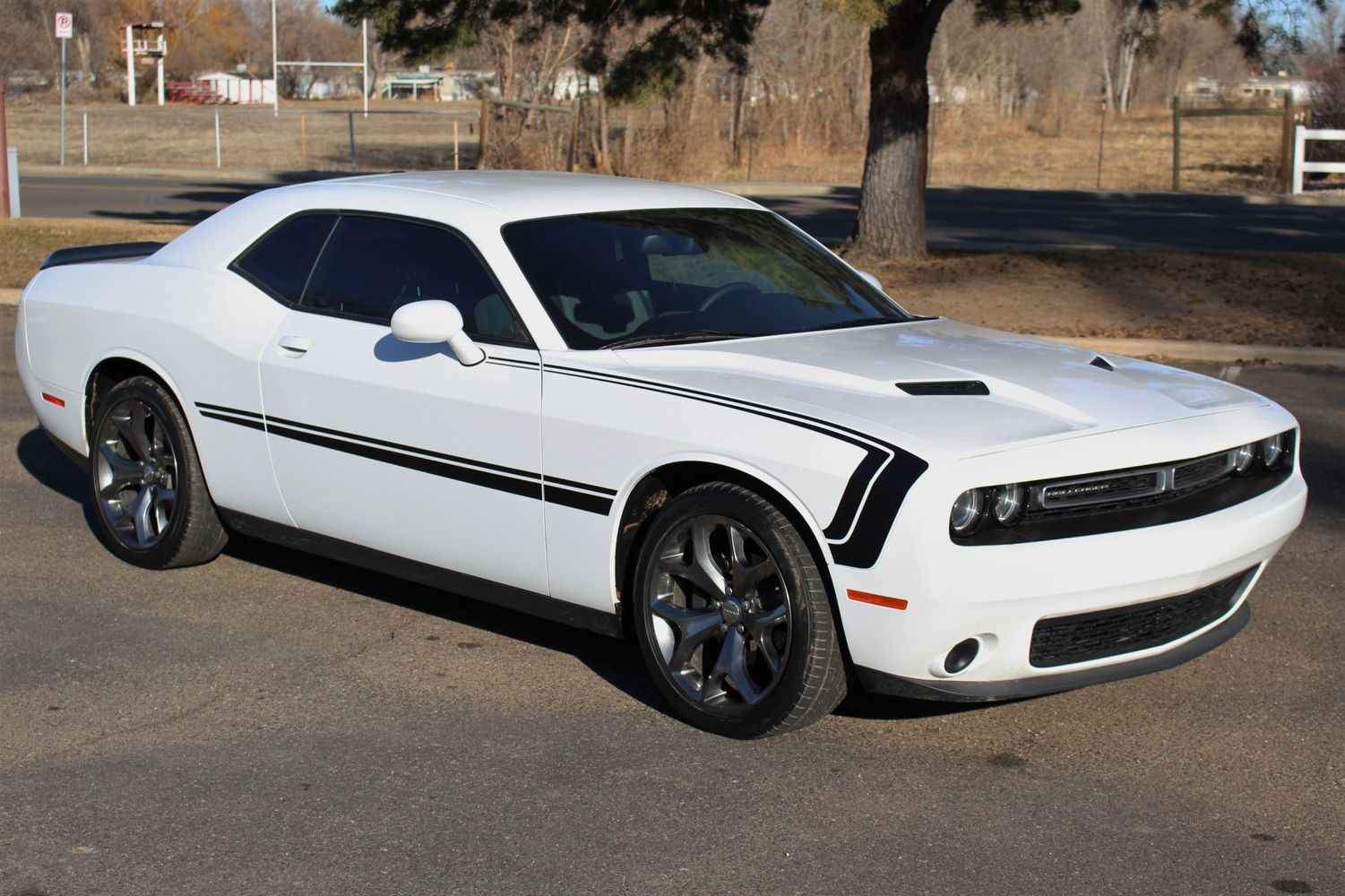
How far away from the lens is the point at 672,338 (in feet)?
16.7

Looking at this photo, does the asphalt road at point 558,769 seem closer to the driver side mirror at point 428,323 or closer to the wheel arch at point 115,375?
the wheel arch at point 115,375

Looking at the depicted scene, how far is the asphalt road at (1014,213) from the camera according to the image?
66.2ft

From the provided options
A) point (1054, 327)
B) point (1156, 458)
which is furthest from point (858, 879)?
point (1054, 327)

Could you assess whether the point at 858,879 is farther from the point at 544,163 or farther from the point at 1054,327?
the point at 544,163

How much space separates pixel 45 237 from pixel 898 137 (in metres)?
9.78

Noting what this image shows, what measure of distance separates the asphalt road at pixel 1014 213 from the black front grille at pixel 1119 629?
14.4 meters

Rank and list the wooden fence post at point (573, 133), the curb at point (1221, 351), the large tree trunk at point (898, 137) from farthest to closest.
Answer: the wooden fence post at point (573, 133)
the large tree trunk at point (898, 137)
the curb at point (1221, 351)

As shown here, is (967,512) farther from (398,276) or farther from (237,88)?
(237,88)

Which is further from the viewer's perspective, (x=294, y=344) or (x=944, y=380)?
(x=294, y=344)

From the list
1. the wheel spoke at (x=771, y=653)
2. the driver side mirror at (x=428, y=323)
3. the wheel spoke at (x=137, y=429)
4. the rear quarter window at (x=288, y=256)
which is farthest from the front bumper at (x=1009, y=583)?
the wheel spoke at (x=137, y=429)

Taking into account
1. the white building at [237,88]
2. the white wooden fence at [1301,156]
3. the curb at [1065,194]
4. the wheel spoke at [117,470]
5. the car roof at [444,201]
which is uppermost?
the white building at [237,88]

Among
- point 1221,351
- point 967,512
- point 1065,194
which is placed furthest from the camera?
point 1065,194

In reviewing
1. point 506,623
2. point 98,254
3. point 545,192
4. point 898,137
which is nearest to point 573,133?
point 898,137

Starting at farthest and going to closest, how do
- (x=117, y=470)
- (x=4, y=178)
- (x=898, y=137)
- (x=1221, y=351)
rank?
(x=4, y=178) → (x=898, y=137) → (x=1221, y=351) → (x=117, y=470)
